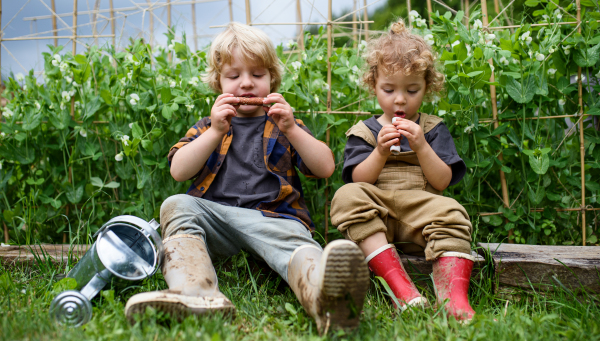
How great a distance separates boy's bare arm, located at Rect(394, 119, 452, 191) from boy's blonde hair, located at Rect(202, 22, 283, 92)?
0.59m

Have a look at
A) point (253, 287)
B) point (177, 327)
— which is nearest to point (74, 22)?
point (253, 287)

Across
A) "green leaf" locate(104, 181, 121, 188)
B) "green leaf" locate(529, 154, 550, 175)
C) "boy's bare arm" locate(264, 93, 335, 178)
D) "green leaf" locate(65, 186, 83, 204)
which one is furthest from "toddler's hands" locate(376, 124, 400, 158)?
"green leaf" locate(65, 186, 83, 204)

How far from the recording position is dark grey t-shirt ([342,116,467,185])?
67.1 inches

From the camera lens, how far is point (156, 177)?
2068 millimetres

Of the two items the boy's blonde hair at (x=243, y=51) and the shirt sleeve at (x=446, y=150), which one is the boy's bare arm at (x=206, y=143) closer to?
the boy's blonde hair at (x=243, y=51)

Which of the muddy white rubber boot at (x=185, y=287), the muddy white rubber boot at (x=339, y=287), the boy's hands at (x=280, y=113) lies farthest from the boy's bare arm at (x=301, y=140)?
the muddy white rubber boot at (x=339, y=287)

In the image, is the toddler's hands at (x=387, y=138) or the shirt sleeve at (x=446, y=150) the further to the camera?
the shirt sleeve at (x=446, y=150)

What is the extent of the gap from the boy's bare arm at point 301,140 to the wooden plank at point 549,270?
68 centimetres

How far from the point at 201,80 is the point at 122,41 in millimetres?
636

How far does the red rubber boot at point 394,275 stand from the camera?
4.53 ft

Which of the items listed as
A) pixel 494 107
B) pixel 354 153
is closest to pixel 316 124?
pixel 354 153

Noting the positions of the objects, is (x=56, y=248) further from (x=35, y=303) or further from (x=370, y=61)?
(x=370, y=61)

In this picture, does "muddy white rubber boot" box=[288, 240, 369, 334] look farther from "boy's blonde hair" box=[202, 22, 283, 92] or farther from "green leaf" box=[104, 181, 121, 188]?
"green leaf" box=[104, 181, 121, 188]

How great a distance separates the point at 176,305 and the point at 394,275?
702 mm
